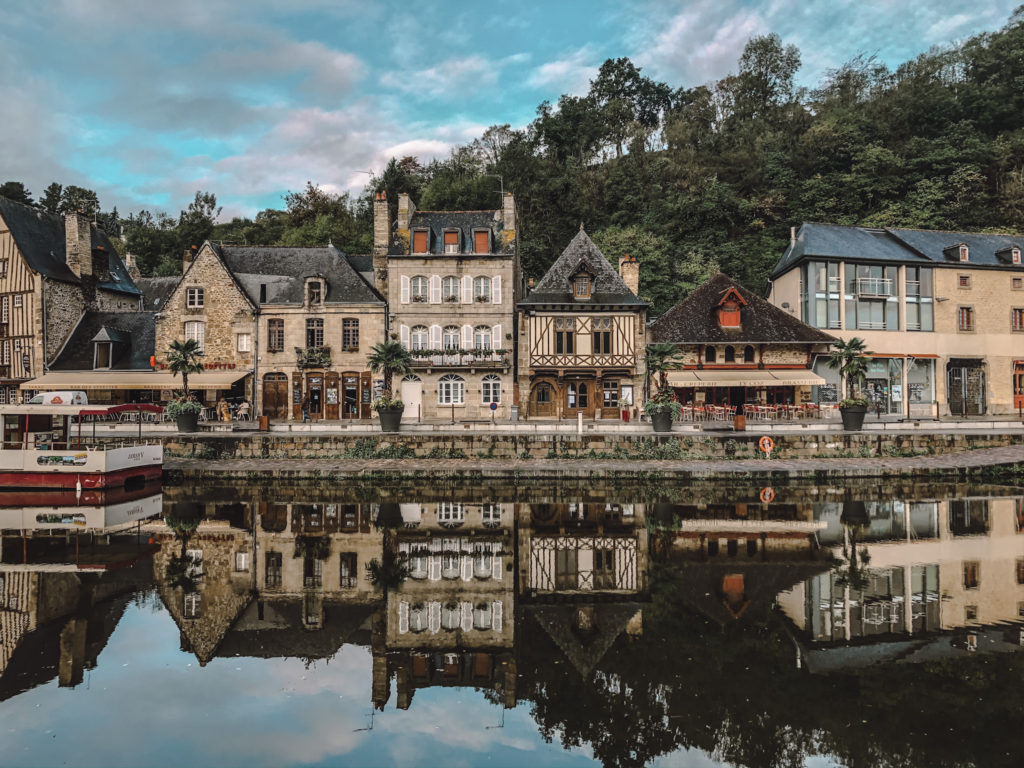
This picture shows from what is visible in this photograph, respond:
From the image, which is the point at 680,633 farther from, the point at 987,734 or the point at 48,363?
the point at 48,363

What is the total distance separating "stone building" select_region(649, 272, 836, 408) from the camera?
82.4 feet

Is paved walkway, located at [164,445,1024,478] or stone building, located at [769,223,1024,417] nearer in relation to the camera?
paved walkway, located at [164,445,1024,478]

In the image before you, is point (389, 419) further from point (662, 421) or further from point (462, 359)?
point (662, 421)

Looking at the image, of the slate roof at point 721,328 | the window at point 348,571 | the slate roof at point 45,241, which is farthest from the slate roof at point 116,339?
the slate roof at point 721,328

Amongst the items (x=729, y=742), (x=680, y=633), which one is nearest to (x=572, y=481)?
(x=680, y=633)

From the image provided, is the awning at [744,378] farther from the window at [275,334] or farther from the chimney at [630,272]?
the window at [275,334]

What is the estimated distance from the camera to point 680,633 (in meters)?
7.48

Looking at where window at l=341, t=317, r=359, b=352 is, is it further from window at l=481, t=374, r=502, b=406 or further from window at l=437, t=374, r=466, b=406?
window at l=481, t=374, r=502, b=406

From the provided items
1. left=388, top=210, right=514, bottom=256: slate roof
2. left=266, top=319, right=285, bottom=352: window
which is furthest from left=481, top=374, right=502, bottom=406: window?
left=266, top=319, right=285, bottom=352: window

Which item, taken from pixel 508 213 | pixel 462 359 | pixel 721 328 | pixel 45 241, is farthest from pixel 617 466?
pixel 45 241

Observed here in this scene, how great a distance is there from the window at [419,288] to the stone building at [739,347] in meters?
9.70

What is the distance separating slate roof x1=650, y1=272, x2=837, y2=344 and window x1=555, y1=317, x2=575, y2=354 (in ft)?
11.2

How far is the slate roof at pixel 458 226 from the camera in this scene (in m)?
26.3

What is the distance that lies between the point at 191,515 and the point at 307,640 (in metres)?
8.14
